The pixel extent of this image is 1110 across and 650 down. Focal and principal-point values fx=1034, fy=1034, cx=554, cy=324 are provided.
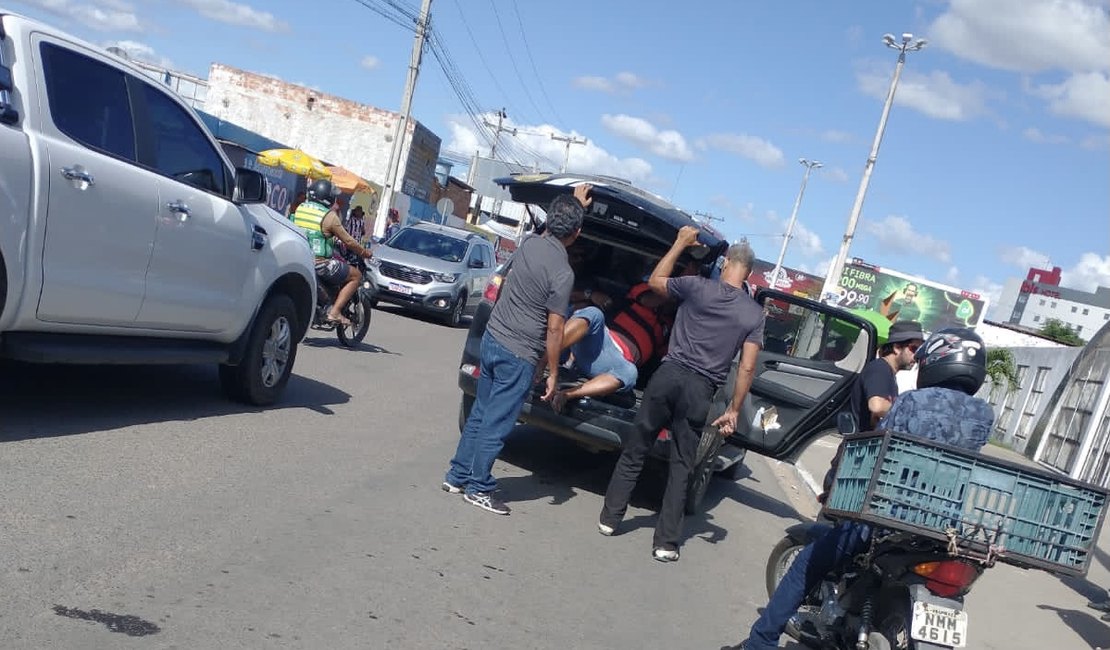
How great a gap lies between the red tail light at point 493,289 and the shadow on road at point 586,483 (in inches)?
53.9

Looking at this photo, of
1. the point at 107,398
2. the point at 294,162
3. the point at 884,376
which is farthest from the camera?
the point at 294,162

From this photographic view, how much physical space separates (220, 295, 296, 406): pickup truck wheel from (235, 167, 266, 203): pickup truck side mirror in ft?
3.14

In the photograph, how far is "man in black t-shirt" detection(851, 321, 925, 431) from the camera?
20.9ft

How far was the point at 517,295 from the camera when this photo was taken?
6586 millimetres

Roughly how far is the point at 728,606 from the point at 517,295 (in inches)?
90.0

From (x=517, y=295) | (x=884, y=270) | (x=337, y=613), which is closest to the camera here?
(x=337, y=613)

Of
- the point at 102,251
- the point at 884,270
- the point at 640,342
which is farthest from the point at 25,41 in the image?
the point at 884,270

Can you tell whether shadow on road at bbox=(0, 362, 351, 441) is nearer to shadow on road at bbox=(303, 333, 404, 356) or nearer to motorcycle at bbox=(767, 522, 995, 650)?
shadow on road at bbox=(303, 333, 404, 356)

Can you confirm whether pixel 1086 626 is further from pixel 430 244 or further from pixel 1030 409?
pixel 1030 409

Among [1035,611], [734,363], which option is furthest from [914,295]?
[734,363]

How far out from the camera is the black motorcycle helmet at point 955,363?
4430 millimetres

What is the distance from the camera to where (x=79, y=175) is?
5645 mm

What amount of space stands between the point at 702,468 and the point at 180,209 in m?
4.13

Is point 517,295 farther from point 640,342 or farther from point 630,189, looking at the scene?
point 640,342
